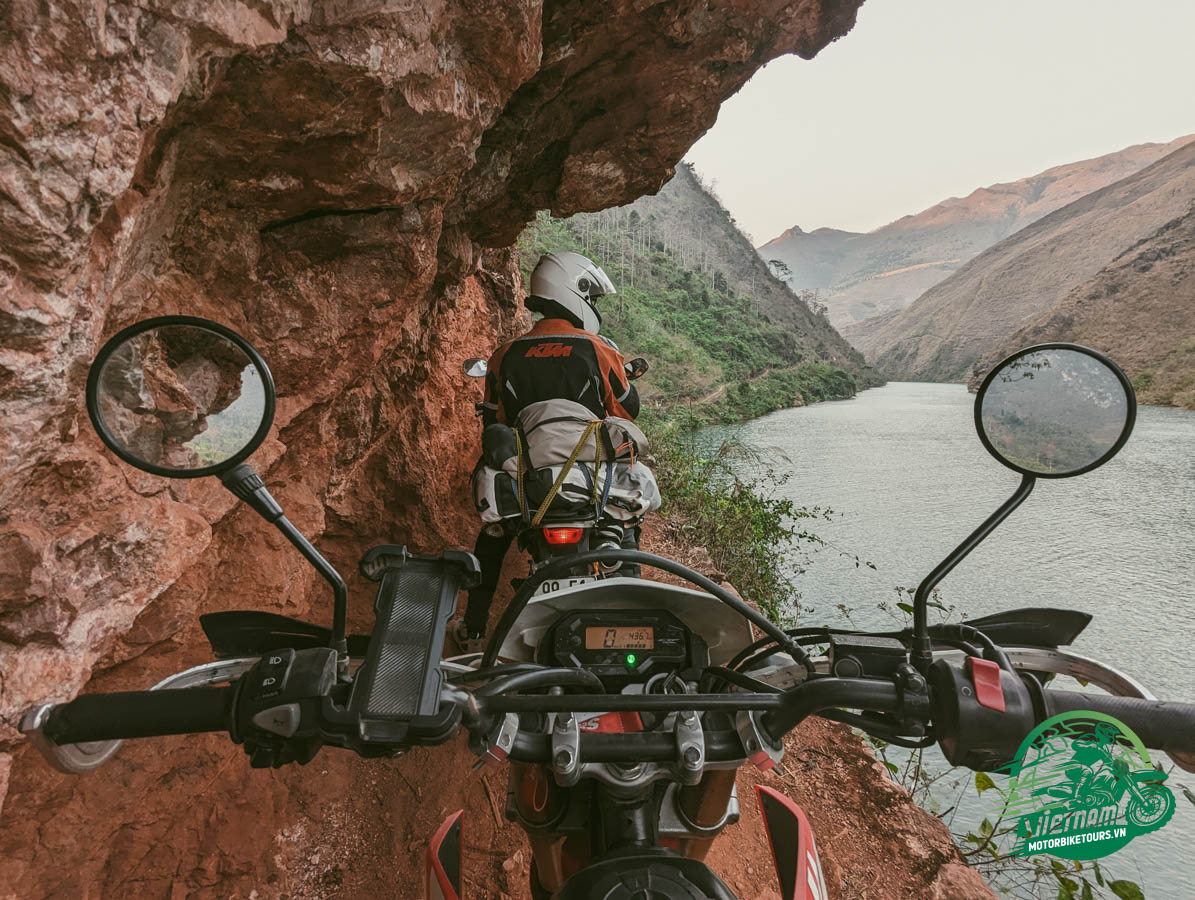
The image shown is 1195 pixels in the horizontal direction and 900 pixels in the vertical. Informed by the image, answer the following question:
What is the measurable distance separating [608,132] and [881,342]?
85.0 metres

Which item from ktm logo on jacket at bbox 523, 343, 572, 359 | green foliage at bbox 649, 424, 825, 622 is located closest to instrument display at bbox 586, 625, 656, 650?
ktm logo on jacket at bbox 523, 343, 572, 359

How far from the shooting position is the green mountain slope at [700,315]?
71.7 feet

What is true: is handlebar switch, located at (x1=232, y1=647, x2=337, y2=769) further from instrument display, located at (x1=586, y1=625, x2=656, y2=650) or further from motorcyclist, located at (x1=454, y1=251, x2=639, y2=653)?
motorcyclist, located at (x1=454, y1=251, x2=639, y2=653)

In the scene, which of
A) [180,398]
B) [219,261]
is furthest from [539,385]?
[180,398]

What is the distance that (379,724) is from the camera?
85 cm

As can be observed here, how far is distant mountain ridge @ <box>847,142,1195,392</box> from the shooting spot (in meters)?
26.2

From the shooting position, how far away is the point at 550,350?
3279mm

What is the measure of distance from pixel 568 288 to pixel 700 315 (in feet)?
130

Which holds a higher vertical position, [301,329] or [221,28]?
[221,28]

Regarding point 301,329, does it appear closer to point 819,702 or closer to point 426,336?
point 426,336

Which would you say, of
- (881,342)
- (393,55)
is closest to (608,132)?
(393,55)

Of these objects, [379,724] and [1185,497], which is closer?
[379,724]

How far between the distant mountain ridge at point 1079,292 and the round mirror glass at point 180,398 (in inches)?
884

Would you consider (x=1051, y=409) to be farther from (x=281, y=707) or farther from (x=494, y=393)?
(x=494, y=393)
